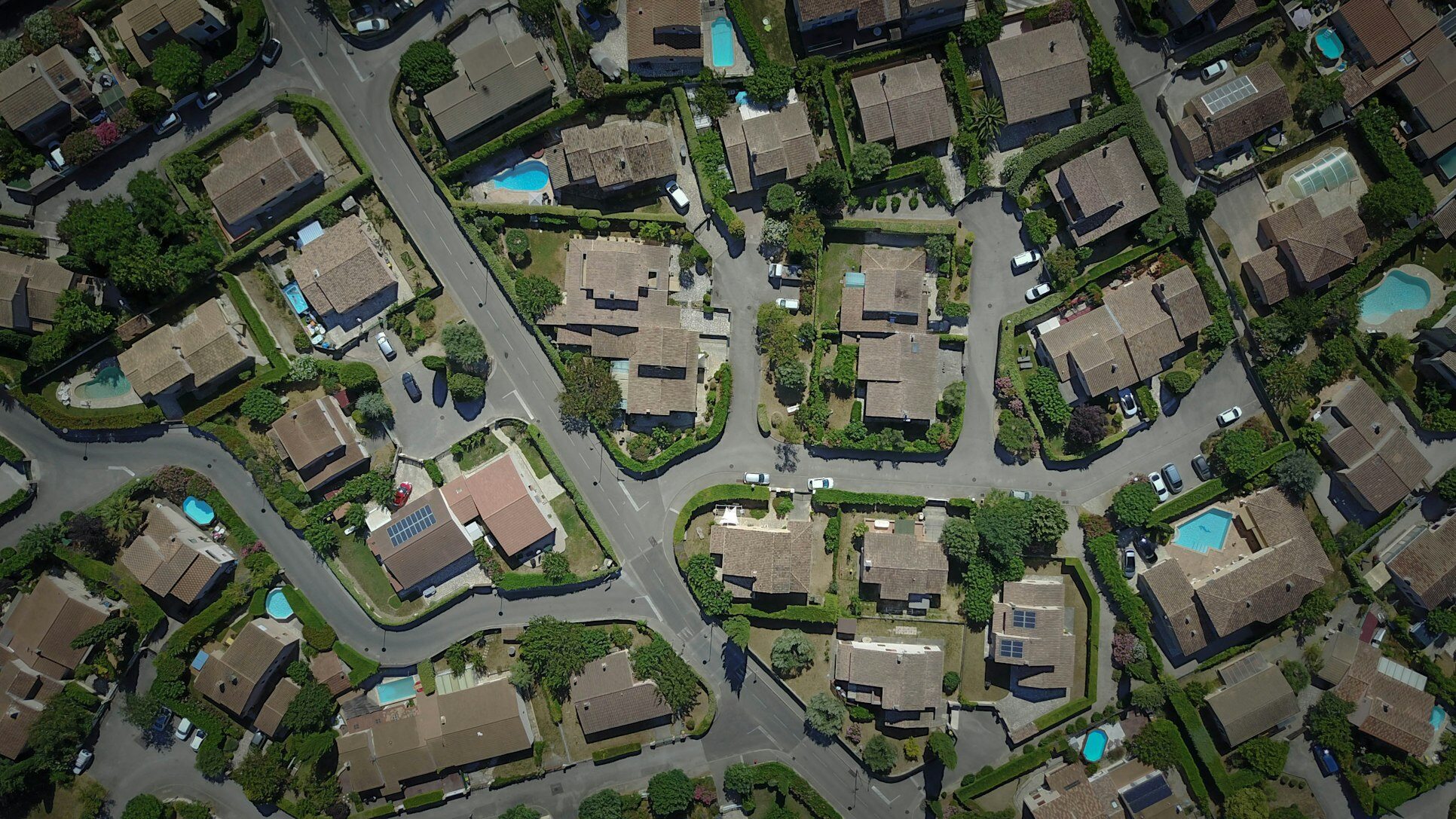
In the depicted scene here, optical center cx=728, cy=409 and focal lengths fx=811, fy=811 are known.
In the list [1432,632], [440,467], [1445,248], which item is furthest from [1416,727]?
[440,467]

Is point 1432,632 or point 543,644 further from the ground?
point 543,644

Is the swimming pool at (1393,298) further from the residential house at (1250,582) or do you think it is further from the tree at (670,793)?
the tree at (670,793)

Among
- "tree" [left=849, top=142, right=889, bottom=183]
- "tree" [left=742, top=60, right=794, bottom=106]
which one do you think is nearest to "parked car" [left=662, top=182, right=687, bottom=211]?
"tree" [left=742, top=60, right=794, bottom=106]

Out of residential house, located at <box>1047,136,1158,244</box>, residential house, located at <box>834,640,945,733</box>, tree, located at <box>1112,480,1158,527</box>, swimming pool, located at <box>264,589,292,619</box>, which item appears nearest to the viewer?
residential house, located at <box>1047,136,1158,244</box>

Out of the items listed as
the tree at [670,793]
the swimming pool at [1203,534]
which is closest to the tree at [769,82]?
the swimming pool at [1203,534]

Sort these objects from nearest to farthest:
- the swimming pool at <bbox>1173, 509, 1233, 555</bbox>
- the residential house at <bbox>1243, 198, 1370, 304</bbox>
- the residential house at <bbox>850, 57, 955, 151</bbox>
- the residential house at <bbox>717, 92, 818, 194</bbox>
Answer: the residential house at <bbox>717, 92, 818, 194</bbox> < the residential house at <bbox>850, 57, 955, 151</bbox> < the residential house at <bbox>1243, 198, 1370, 304</bbox> < the swimming pool at <bbox>1173, 509, 1233, 555</bbox>

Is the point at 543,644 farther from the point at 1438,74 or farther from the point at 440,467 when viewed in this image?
the point at 1438,74

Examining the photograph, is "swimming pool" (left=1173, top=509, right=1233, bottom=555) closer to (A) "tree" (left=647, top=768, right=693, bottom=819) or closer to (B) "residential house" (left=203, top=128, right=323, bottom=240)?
(A) "tree" (left=647, top=768, right=693, bottom=819)
